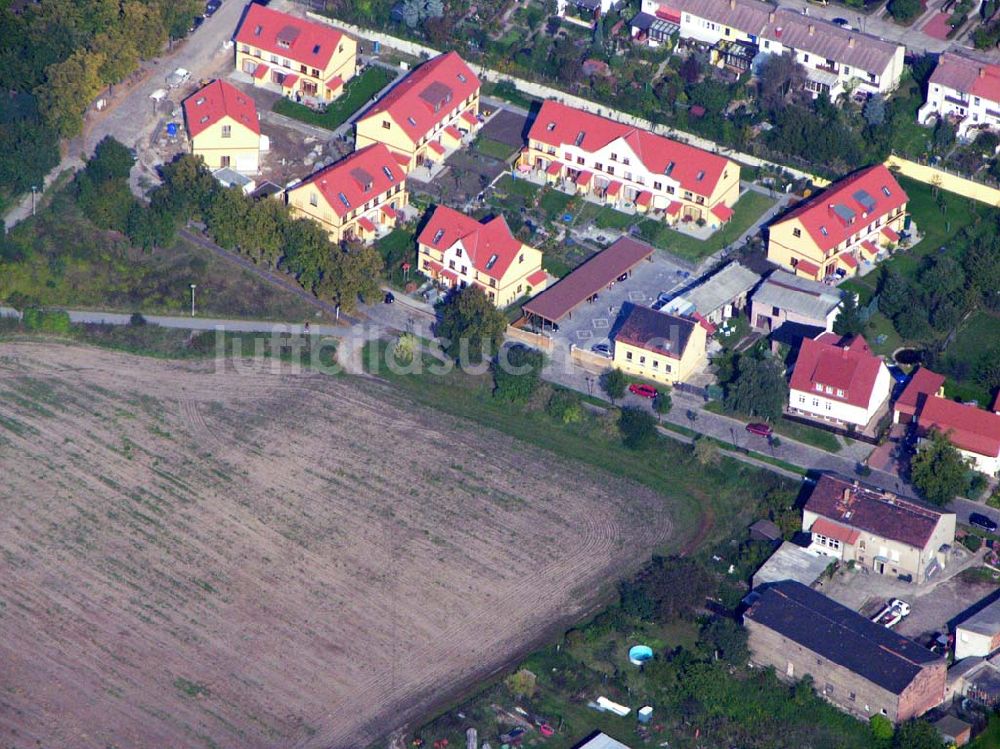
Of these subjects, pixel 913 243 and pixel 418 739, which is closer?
pixel 418 739

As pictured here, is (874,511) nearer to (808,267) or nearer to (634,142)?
(808,267)

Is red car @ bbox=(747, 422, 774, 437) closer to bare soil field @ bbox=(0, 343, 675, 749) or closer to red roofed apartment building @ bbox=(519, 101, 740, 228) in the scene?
bare soil field @ bbox=(0, 343, 675, 749)

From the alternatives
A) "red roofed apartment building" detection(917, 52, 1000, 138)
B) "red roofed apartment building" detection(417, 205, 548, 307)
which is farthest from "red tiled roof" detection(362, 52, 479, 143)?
"red roofed apartment building" detection(917, 52, 1000, 138)

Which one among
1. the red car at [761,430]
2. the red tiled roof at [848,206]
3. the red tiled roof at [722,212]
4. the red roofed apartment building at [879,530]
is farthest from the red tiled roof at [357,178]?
the red roofed apartment building at [879,530]

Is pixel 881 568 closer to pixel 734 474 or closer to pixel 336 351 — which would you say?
pixel 734 474

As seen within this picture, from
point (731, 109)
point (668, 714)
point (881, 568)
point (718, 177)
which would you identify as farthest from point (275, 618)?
point (731, 109)

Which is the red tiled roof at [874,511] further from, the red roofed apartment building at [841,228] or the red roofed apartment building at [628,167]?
the red roofed apartment building at [628,167]
